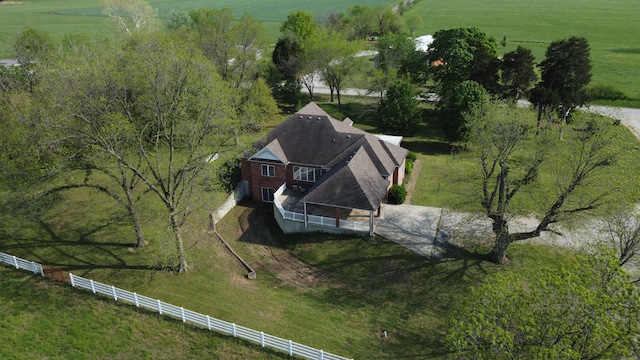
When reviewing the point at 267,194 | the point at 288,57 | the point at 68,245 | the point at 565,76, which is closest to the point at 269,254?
the point at 267,194

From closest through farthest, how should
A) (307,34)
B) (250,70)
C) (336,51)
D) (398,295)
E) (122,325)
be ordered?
(122,325), (398,295), (250,70), (336,51), (307,34)

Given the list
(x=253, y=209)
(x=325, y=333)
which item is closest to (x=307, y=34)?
(x=253, y=209)

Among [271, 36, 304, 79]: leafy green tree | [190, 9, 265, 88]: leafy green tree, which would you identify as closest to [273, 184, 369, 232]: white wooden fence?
[190, 9, 265, 88]: leafy green tree

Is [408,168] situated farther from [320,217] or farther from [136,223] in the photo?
[136,223]

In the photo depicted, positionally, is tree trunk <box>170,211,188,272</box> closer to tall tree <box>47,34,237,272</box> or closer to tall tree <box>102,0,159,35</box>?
tall tree <box>47,34,237,272</box>

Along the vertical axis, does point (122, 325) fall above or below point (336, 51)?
below

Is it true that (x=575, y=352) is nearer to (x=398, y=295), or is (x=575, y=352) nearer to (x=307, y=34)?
(x=398, y=295)
